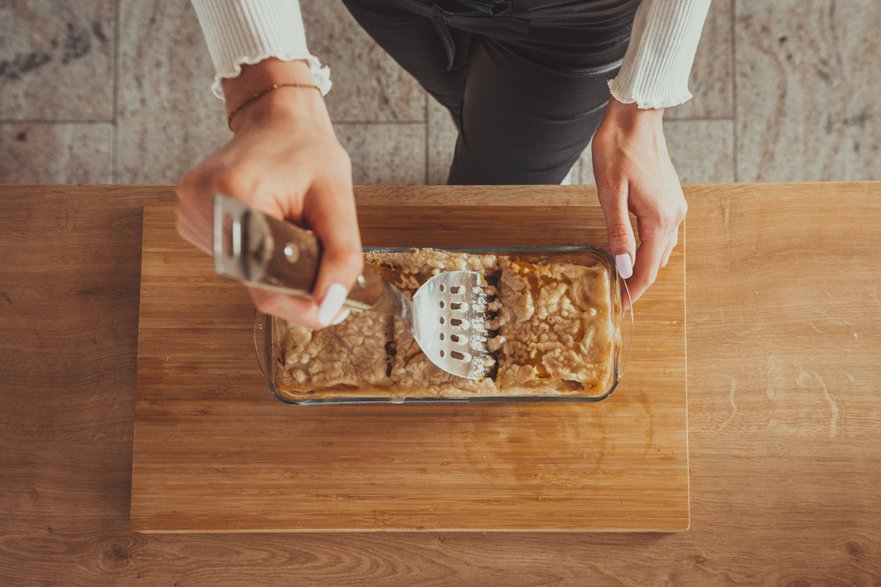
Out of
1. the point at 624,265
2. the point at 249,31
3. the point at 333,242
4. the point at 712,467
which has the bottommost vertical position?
the point at 712,467

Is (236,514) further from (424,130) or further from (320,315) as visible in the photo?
(424,130)

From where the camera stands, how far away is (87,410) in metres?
1.20

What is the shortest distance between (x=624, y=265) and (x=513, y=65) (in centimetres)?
37

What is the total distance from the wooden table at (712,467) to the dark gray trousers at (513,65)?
0.54ft

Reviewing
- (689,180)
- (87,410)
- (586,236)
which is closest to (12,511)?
(87,410)

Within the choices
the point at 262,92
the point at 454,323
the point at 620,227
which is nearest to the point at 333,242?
the point at 262,92

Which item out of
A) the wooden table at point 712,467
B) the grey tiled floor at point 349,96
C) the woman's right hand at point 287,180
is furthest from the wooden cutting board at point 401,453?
the grey tiled floor at point 349,96

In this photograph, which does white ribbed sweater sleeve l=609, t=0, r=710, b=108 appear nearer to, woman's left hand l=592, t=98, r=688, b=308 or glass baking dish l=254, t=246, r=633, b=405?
woman's left hand l=592, t=98, r=688, b=308

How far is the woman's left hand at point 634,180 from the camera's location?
3.30 feet

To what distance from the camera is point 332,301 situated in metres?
0.72

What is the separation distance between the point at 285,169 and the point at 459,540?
0.72 meters

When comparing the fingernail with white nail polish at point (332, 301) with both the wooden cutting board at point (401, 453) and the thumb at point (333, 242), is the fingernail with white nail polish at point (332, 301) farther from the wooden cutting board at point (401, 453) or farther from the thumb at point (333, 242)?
the wooden cutting board at point (401, 453)

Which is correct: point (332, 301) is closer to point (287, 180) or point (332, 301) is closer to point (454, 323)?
point (287, 180)

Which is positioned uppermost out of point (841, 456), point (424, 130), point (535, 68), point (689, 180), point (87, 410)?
point (535, 68)
